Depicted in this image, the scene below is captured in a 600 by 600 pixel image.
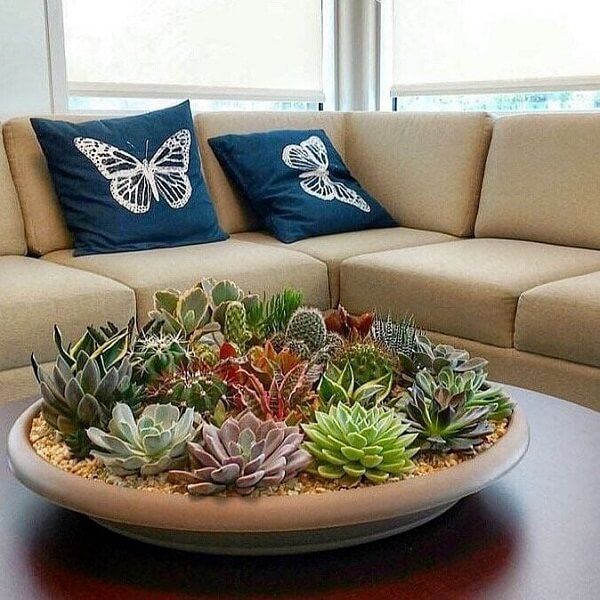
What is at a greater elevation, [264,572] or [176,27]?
[176,27]

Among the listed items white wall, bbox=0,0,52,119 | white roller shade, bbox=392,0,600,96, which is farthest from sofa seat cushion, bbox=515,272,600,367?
white wall, bbox=0,0,52,119

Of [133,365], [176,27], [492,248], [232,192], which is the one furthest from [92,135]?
[133,365]

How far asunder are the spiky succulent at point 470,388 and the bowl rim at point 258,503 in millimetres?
116

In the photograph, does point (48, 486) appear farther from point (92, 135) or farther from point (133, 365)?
point (92, 135)

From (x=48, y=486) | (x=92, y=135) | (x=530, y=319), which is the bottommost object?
(x=530, y=319)

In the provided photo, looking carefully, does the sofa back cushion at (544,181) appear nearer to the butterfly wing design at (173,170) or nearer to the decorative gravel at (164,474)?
the butterfly wing design at (173,170)

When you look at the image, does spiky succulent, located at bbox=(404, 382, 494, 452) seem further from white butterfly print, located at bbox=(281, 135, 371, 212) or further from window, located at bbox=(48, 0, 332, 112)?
window, located at bbox=(48, 0, 332, 112)

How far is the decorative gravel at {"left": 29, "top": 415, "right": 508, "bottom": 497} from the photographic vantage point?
883 mm

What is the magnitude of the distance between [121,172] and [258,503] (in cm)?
190

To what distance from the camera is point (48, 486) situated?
91 centimetres

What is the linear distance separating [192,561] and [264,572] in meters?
0.08

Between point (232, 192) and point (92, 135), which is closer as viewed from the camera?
point (92, 135)

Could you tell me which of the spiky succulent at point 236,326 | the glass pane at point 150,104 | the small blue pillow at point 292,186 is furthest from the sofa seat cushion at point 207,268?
the spiky succulent at point 236,326

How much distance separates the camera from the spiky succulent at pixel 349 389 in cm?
104
